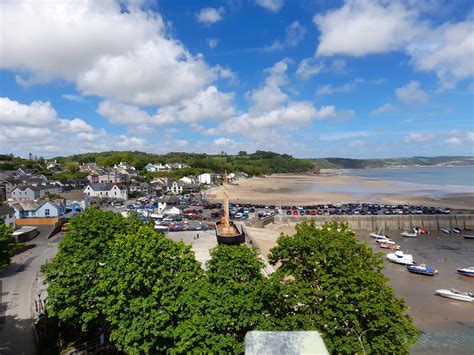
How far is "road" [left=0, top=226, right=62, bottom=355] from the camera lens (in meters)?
15.3

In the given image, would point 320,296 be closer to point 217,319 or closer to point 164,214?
point 217,319

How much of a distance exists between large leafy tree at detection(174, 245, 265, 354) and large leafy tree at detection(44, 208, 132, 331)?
191 inches

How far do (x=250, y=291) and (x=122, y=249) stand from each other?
237 inches

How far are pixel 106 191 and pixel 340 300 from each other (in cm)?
7765

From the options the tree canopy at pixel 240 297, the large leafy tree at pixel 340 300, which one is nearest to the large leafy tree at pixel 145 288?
the tree canopy at pixel 240 297

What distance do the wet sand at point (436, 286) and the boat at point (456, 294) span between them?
1.44 ft

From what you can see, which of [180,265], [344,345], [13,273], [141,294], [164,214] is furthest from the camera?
[164,214]

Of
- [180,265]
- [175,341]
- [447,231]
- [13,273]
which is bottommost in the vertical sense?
[447,231]

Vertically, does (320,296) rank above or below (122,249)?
below

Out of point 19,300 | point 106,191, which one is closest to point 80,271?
point 19,300

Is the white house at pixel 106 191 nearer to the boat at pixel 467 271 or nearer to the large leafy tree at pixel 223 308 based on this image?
the boat at pixel 467 271

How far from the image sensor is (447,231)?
161 ft

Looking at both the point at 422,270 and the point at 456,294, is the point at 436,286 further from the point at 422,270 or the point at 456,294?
the point at 422,270

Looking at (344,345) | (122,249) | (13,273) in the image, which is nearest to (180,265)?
(122,249)
